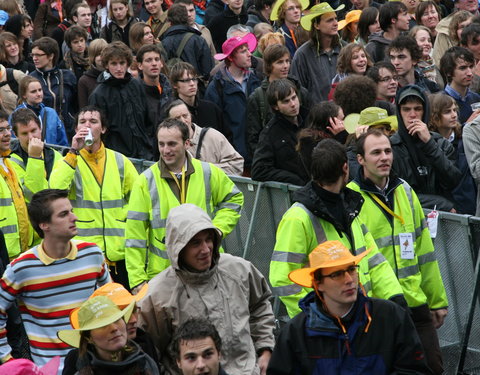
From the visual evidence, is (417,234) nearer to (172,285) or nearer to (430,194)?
(430,194)

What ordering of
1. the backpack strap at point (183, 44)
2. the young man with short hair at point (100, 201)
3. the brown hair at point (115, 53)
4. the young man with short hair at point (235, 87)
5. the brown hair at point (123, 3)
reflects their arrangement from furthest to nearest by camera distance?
the brown hair at point (123, 3), the backpack strap at point (183, 44), the young man with short hair at point (235, 87), the brown hair at point (115, 53), the young man with short hair at point (100, 201)

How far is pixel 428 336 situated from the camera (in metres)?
8.21

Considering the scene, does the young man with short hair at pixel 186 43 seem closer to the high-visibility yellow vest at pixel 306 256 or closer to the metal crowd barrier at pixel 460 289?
the metal crowd barrier at pixel 460 289

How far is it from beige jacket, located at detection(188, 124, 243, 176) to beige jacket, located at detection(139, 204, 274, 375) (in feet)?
12.6

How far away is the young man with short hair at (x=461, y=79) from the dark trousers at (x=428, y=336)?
4381 millimetres

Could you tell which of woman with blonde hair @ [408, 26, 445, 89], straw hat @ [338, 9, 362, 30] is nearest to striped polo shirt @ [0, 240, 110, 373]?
woman with blonde hair @ [408, 26, 445, 89]

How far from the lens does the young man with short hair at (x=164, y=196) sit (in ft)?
29.9

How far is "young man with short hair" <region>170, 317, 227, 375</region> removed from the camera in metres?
6.31

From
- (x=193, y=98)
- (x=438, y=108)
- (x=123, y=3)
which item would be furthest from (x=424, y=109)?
(x=123, y=3)

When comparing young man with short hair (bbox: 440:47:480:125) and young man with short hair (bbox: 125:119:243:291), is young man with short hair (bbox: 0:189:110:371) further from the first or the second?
young man with short hair (bbox: 440:47:480:125)

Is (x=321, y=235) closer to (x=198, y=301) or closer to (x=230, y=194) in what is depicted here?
(x=198, y=301)

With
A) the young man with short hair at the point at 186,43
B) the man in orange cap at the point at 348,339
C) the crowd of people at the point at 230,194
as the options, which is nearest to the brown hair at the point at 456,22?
the crowd of people at the point at 230,194

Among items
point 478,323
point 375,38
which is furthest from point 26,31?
point 478,323

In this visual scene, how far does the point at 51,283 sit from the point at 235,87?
545cm
